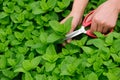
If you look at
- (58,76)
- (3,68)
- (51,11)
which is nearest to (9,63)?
(3,68)

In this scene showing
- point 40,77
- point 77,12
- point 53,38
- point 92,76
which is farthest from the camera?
point 77,12

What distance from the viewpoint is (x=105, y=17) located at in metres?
1.47

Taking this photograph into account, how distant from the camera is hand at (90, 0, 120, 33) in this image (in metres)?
1.46

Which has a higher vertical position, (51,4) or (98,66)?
(51,4)

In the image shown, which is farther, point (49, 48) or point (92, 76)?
point (49, 48)

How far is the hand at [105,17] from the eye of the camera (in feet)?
4.80

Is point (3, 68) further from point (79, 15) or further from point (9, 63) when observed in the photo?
point (79, 15)

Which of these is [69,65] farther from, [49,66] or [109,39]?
[109,39]

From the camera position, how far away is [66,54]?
1.48 metres

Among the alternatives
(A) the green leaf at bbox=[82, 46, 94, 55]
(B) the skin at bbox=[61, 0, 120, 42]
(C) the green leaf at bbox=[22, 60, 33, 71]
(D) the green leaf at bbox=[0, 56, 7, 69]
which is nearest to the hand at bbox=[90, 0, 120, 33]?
(B) the skin at bbox=[61, 0, 120, 42]

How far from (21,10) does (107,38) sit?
1.90 ft

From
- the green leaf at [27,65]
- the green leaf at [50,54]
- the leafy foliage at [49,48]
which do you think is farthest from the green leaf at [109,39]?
the green leaf at [27,65]

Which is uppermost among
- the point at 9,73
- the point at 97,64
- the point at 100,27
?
the point at 100,27

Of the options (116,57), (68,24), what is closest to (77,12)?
(68,24)
